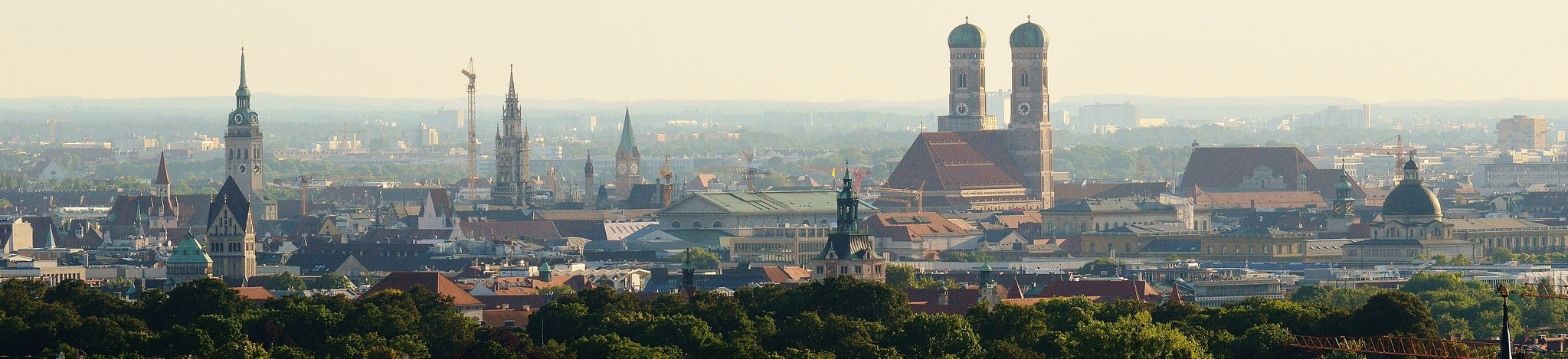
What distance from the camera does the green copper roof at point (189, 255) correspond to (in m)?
138

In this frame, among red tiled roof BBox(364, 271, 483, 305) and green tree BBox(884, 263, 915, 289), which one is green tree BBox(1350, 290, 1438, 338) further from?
green tree BBox(884, 263, 915, 289)

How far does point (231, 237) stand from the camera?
143250 mm

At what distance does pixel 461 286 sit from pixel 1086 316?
33.9 metres

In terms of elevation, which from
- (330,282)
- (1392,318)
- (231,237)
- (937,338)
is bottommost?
(330,282)

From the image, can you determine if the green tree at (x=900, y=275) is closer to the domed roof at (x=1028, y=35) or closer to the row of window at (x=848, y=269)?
the row of window at (x=848, y=269)

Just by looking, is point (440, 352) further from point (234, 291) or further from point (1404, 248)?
point (1404, 248)

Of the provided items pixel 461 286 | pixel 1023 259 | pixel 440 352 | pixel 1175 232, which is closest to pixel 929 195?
pixel 1175 232

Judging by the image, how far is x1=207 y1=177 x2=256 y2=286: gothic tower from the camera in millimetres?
141000

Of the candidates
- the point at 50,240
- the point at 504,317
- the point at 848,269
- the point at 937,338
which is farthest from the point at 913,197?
the point at 937,338

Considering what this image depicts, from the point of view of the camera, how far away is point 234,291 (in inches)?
4006

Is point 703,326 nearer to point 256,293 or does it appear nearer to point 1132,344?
point 1132,344

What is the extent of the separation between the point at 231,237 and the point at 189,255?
4830mm

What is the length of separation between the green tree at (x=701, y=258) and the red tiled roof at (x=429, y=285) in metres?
26.7

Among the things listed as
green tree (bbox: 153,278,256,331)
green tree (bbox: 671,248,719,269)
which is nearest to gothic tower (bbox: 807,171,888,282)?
green tree (bbox: 153,278,256,331)
